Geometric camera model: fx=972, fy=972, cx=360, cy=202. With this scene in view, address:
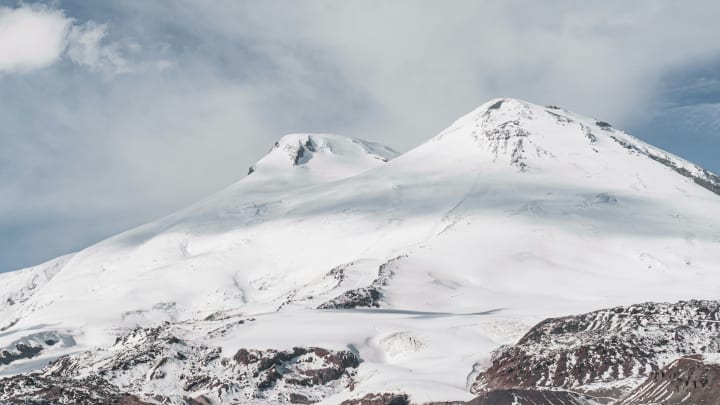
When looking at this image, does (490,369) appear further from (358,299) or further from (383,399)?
(358,299)

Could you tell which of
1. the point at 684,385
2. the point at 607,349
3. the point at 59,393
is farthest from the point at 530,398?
the point at 59,393

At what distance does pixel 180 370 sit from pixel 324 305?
45.5 metres

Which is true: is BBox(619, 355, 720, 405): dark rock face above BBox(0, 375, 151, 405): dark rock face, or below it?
below

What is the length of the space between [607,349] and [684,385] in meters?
27.8

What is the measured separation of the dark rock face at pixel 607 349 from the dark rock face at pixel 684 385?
7675mm

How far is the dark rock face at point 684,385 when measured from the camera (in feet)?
318

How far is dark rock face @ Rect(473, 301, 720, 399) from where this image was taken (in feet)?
399

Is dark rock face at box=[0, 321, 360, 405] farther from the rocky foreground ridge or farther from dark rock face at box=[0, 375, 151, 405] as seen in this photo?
dark rock face at box=[0, 375, 151, 405]

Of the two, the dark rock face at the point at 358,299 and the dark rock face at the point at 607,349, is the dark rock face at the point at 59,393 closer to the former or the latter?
the dark rock face at the point at 607,349

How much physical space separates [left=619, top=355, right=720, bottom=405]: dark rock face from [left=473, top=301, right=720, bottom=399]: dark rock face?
7675mm

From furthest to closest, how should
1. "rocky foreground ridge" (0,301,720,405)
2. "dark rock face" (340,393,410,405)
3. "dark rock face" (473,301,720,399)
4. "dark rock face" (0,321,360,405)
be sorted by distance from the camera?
"dark rock face" (0,321,360,405) → "dark rock face" (473,301,720,399) → "dark rock face" (340,393,410,405) → "rocky foreground ridge" (0,301,720,405)

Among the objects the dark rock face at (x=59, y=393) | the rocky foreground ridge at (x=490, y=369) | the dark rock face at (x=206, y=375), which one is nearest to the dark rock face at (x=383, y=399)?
the rocky foreground ridge at (x=490, y=369)

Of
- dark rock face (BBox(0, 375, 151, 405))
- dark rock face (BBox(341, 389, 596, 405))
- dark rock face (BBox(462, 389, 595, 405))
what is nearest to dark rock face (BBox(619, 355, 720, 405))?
dark rock face (BBox(341, 389, 596, 405))

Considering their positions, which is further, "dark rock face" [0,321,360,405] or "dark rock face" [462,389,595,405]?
"dark rock face" [0,321,360,405]
